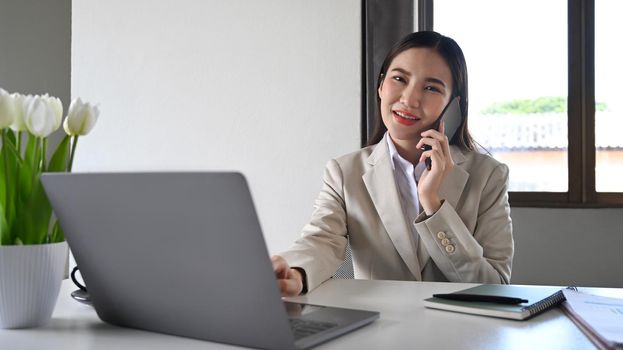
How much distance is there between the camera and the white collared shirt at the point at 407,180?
Result: 1.65 meters

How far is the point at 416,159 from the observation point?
1718 mm

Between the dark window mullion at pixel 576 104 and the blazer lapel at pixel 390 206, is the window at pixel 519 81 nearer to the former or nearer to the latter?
the dark window mullion at pixel 576 104

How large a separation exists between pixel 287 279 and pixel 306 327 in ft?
1.12

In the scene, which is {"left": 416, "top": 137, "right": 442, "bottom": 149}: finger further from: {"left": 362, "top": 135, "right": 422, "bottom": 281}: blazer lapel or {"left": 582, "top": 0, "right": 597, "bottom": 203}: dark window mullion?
{"left": 582, "top": 0, "right": 597, "bottom": 203}: dark window mullion

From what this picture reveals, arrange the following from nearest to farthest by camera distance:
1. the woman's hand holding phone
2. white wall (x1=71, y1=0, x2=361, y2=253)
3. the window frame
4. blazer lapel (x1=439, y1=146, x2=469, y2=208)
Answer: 1. the woman's hand holding phone
2. blazer lapel (x1=439, y1=146, x2=469, y2=208)
3. white wall (x1=71, y1=0, x2=361, y2=253)
4. the window frame

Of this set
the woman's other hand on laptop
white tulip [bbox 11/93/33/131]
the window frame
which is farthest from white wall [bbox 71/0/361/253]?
white tulip [bbox 11/93/33/131]

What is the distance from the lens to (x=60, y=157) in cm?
87

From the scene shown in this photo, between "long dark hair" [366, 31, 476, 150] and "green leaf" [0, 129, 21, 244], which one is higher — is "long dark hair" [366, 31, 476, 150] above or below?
above

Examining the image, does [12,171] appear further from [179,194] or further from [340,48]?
[340,48]

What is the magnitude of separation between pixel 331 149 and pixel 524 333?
2037 mm

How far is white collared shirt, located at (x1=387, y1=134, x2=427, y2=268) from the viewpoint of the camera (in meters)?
1.65

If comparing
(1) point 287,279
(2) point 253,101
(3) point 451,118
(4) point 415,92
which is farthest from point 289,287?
(2) point 253,101

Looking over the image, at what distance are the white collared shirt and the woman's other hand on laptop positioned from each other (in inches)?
22.4

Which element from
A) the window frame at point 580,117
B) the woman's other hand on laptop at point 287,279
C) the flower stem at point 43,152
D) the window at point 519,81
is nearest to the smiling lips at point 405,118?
the woman's other hand on laptop at point 287,279
